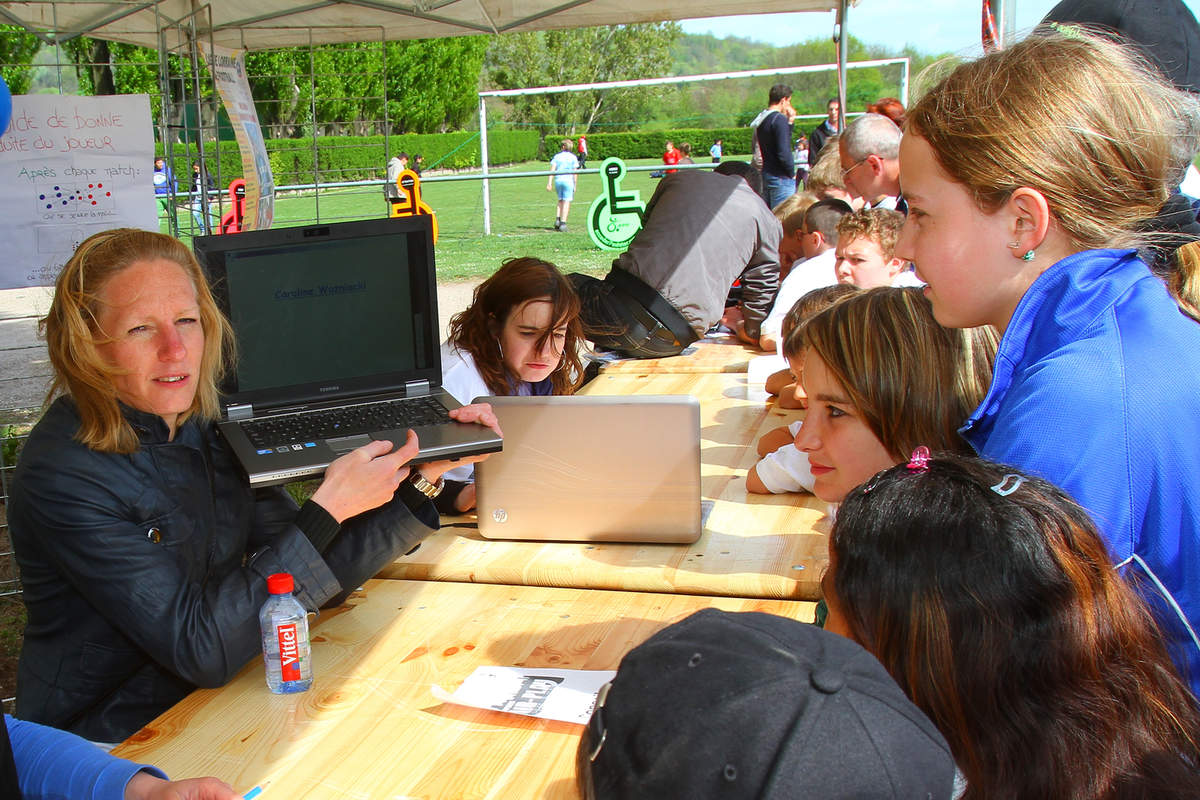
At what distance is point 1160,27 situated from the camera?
2.19 meters

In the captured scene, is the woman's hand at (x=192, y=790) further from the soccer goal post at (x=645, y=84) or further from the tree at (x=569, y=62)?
the tree at (x=569, y=62)

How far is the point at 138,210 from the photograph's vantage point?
3312 mm

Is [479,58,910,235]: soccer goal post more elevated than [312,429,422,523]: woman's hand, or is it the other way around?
[479,58,910,235]: soccer goal post

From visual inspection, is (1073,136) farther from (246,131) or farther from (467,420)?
(246,131)

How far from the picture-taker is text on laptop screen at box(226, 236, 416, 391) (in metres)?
1.89

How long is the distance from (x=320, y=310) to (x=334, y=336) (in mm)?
56

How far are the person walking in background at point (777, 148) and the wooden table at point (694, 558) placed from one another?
7.11 metres

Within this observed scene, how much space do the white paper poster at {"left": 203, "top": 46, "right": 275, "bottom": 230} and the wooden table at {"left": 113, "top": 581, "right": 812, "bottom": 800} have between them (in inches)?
122

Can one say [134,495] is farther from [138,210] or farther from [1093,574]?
[138,210]

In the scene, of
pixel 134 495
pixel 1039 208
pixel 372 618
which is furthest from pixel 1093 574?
pixel 134 495

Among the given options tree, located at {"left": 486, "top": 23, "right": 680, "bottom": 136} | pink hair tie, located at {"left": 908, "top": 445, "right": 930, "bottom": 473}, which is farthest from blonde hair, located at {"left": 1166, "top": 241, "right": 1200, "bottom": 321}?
tree, located at {"left": 486, "top": 23, "right": 680, "bottom": 136}

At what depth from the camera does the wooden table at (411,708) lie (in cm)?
121

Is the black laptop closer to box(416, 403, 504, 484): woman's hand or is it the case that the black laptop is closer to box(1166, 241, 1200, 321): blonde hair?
box(416, 403, 504, 484): woman's hand

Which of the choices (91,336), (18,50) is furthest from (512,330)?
(18,50)
